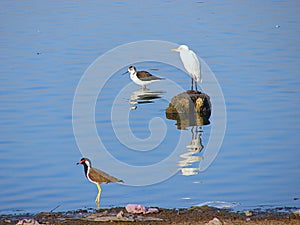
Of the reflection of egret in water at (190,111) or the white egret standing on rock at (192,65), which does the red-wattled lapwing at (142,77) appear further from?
the reflection of egret in water at (190,111)

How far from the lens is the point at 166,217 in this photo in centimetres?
886

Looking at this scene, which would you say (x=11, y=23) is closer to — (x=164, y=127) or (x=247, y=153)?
(x=164, y=127)

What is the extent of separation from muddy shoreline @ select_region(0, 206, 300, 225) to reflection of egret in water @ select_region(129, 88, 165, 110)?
8.50 meters

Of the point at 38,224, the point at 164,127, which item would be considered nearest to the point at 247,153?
the point at 164,127

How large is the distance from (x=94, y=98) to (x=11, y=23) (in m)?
15.3

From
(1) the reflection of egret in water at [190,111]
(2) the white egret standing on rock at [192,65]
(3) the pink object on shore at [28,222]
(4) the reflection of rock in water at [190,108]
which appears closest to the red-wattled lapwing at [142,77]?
(2) the white egret standing on rock at [192,65]

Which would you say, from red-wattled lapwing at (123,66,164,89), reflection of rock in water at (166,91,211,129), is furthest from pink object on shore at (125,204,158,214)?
red-wattled lapwing at (123,66,164,89)

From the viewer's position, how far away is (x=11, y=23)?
32438 mm

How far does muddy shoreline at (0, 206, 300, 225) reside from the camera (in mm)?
8617

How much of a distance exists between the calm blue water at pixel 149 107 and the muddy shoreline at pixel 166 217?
3.34 feet

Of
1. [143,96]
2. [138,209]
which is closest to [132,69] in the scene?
[143,96]

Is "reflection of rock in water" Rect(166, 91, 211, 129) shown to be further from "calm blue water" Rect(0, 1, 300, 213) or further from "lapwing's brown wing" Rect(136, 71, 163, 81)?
"lapwing's brown wing" Rect(136, 71, 163, 81)

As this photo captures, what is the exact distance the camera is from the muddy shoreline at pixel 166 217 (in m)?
8.62

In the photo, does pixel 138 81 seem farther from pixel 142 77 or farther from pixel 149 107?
pixel 149 107
